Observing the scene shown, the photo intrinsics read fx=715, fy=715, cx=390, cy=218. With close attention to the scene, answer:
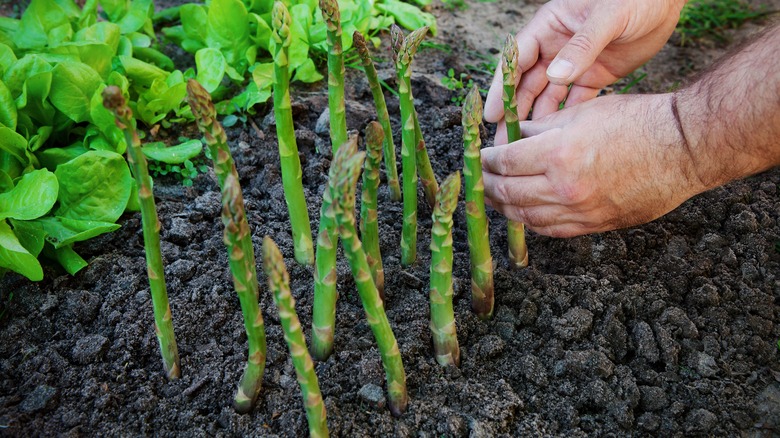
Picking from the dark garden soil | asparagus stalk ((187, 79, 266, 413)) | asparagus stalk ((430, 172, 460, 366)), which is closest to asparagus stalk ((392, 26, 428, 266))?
the dark garden soil

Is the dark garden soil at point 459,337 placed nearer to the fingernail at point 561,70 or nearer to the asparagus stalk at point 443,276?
the asparagus stalk at point 443,276

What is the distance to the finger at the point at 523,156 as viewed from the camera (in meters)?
1.75

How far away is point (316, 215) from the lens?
2.20 metres

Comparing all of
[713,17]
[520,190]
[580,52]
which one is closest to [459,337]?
[520,190]

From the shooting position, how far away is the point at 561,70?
184cm

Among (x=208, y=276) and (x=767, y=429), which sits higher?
(x=767, y=429)

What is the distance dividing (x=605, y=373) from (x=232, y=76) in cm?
163

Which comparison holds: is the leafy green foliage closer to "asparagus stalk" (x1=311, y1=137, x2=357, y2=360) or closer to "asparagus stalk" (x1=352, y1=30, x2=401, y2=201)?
"asparagus stalk" (x1=352, y1=30, x2=401, y2=201)

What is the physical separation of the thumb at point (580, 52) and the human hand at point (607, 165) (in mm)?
97

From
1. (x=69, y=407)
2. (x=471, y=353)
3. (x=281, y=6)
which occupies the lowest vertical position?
(x=69, y=407)

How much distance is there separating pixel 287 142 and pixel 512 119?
22.6 inches

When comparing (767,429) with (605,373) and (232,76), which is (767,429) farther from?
(232,76)

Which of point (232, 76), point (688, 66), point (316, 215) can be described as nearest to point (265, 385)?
point (316, 215)

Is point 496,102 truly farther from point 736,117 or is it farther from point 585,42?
point 736,117
